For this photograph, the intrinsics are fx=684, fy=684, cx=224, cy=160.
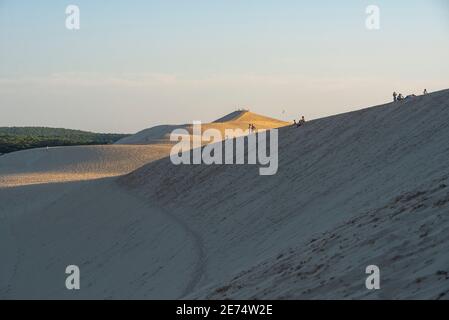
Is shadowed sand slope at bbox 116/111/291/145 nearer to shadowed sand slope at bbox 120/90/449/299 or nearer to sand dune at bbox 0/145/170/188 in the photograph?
sand dune at bbox 0/145/170/188

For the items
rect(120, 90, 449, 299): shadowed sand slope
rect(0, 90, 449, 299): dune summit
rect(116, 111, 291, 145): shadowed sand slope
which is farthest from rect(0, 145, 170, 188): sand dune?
rect(120, 90, 449, 299): shadowed sand slope

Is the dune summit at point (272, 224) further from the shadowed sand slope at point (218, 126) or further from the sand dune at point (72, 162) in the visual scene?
the shadowed sand slope at point (218, 126)

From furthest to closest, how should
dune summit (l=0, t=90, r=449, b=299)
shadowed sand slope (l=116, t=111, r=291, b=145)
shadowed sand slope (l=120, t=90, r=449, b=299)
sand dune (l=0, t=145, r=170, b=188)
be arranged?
shadowed sand slope (l=116, t=111, r=291, b=145) → sand dune (l=0, t=145, r=170, b=188) → dune summit (l=0, t=90, r=449, b=299) → shadowed sand slope (l=120, t=90, r=449, b=299)

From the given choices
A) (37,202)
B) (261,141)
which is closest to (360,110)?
(261,141)

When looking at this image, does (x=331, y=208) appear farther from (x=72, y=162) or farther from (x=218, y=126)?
(x=218, y=126)

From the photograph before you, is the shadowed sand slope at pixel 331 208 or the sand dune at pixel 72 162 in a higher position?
the sand dune at pixel 72 162

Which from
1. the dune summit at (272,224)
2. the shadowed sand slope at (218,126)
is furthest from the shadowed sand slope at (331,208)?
the shadowed sand slope at (218,126)
